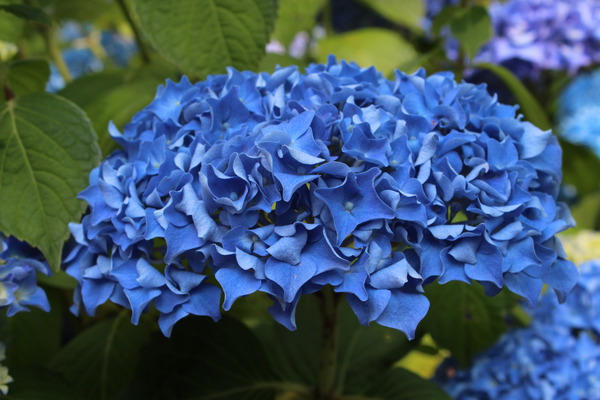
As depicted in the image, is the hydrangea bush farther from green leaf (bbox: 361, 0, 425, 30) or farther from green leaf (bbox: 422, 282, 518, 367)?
green leaf (bbox: 361, 0, 425, 30)

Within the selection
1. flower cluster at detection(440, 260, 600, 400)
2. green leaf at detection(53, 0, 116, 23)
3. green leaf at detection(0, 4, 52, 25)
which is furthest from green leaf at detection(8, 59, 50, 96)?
flower cluster at detection(440, 260, 600, 400)

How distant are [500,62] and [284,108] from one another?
0.70m

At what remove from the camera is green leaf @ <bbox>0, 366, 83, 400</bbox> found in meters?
0.62

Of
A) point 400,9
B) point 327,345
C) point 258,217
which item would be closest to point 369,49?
point 400,9

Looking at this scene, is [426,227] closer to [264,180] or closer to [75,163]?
[264,180]

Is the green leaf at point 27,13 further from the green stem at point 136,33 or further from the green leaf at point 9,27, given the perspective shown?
the green stem at point 136,33

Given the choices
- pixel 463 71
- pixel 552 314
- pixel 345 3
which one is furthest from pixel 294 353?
pixel 345 3

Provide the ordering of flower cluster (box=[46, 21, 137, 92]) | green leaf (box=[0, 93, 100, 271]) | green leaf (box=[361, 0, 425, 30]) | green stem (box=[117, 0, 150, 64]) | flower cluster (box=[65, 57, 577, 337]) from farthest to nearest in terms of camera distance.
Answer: flower cluster (box=[46, 21, 137, 92]) → green leaf (box=[361, 0, 425, 30]) → green stem (box=[117, 0, 150, 64]) → green leaf (box=[0, 93, 100, 271]) → flower cluster (box=[65, 57, 577, 337])

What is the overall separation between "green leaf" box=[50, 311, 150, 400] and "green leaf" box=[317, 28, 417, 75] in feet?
1.86

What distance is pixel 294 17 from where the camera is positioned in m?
1.10

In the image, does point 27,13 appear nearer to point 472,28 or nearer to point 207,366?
point 207,366

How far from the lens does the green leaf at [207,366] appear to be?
0.75 meters

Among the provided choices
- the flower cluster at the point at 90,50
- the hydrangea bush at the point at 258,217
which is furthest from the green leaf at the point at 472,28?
the flower cluster at the point at 90,50

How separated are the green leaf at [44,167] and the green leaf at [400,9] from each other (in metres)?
0.73
